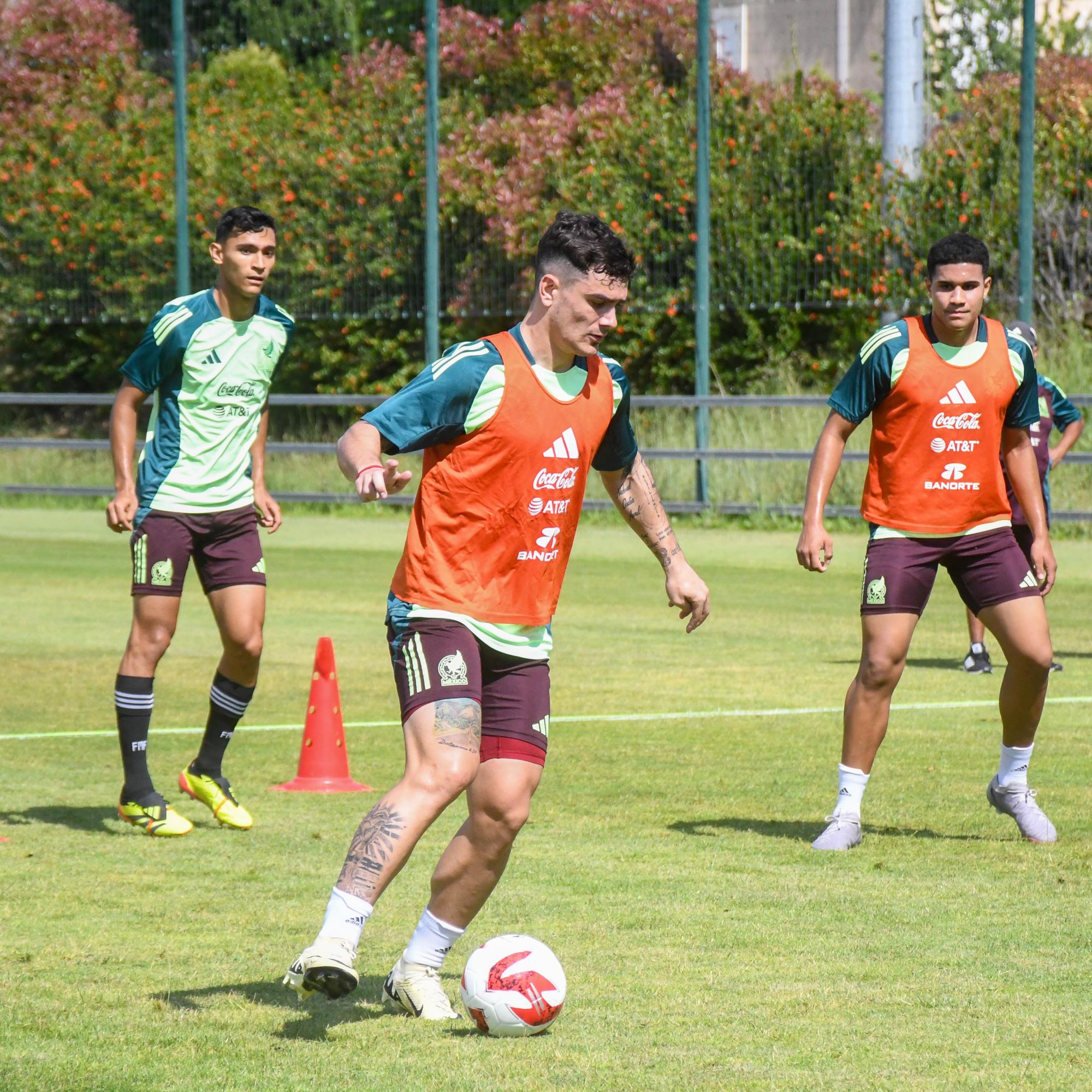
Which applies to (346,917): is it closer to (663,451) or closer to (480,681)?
(480,681)

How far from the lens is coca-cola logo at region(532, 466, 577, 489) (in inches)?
206

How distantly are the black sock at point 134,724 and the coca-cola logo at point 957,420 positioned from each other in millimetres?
3225

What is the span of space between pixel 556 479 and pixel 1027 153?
59.5 ft

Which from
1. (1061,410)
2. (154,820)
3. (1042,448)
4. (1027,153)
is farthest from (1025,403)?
(1027,153)

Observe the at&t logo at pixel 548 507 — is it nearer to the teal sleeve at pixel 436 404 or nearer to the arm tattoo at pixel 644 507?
the teal sleeve at pixel 436 404

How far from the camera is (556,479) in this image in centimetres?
526

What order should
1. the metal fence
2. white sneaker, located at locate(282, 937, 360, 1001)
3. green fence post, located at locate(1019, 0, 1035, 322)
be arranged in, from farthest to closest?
the metal fence < green fence post, located at locate(1019, 0, 1035, 322) < white sneaker, located at locate(282, 937, 360, 1001)

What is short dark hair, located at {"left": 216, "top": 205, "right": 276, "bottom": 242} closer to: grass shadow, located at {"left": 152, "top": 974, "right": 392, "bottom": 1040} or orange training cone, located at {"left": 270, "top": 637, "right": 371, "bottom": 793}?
orange training cone, located at {"left": 270, "top": 637, "right": 371, "bottom": 793}

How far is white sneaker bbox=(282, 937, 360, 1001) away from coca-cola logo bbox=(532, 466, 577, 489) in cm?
128

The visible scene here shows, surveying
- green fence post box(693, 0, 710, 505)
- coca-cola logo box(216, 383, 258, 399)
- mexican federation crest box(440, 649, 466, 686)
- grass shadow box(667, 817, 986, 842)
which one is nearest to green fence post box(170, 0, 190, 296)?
green fence post box(693, 0, 710, 505)

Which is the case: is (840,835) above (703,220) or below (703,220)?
below

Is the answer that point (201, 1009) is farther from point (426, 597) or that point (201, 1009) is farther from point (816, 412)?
point (816, 412)

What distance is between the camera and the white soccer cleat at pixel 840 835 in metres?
7.30

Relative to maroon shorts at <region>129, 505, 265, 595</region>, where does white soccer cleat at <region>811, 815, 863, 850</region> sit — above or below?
below
